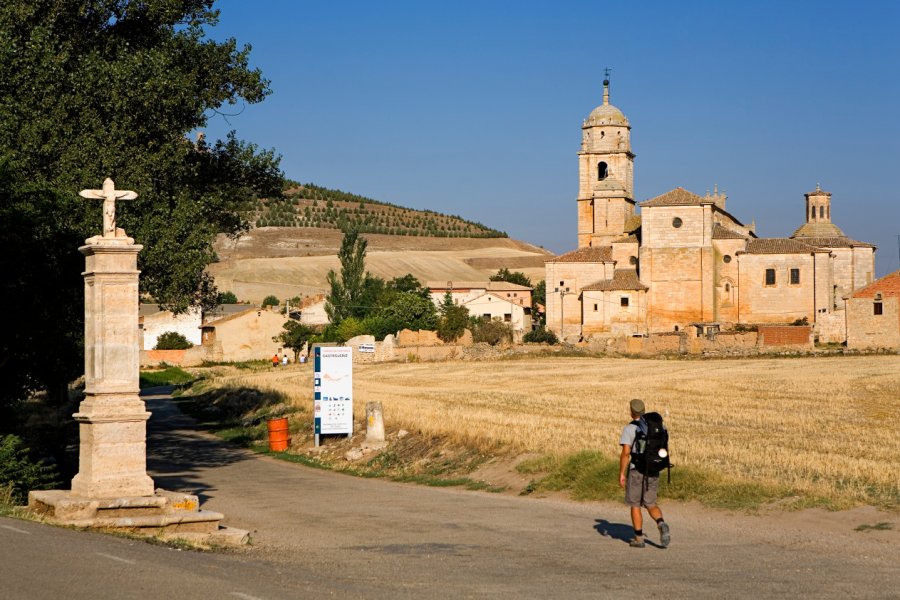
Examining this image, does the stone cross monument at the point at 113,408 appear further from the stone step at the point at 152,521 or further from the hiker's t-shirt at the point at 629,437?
the hiker's t-shirt at the point at 629,437

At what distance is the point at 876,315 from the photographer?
258 feet

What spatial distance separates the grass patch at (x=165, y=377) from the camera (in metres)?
66.7

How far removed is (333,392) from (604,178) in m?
81.4

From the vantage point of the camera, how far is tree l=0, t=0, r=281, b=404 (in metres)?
21.2

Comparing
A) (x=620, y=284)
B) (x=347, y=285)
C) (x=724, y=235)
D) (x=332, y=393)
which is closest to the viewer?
(x=332, y=393)

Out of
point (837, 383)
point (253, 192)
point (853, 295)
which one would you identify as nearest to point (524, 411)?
point (253, 192)

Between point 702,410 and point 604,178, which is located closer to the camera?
point 702,410

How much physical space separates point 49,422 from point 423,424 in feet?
42.7

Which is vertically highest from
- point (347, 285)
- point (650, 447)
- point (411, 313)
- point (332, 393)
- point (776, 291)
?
point (347, 285)

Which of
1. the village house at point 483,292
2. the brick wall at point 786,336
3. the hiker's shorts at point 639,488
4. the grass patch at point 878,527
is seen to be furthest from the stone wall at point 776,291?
the hiker's shorts at point 639,488

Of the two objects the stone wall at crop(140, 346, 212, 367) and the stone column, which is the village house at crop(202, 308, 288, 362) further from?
the stone column

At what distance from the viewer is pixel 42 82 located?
22703 mm

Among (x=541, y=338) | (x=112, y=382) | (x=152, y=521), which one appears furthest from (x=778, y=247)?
(x=152, y=521)

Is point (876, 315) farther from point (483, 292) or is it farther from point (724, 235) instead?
point (483, 292)
